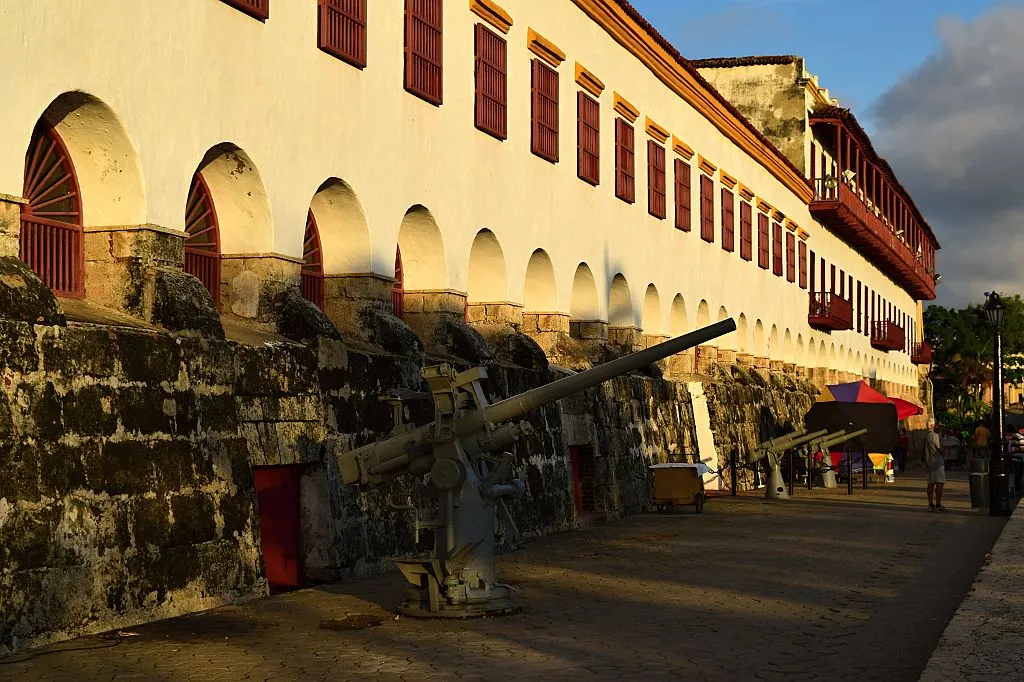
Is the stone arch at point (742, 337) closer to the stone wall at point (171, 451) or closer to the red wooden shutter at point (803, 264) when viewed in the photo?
the red wooden shutter at point (803, 264)

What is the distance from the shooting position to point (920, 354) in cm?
6706

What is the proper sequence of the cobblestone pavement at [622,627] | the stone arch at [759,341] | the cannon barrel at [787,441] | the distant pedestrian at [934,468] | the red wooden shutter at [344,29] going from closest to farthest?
1. the cobblestone pavement at [622,627]
2. the red wooden shutter at [344,29]
3. the distant pedestrian at [934,468]
4. the cannon barrel at [787,441]
5. the stone arch at [759,341]

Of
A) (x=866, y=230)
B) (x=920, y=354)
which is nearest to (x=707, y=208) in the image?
(x=866, y=230)

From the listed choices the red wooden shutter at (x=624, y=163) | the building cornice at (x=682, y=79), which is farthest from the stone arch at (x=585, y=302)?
the building cornice at (x=682, y=79)

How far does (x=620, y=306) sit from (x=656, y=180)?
3.02 m

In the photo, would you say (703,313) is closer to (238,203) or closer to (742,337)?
(742,337)

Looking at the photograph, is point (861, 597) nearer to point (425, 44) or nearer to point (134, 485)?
point (134, 485)

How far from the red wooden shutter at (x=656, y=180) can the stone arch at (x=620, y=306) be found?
78.3 inches

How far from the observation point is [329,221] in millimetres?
15531

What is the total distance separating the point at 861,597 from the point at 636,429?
12.0 meters

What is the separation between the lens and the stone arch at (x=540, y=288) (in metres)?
21.2

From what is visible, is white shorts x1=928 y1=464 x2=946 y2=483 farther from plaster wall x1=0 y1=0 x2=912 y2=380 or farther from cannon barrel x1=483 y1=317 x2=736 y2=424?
cannon barrel x1=483 y1=317 x2=736 y2=424

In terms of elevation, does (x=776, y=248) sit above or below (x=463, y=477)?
above

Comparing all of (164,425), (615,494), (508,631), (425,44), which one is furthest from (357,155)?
(615,494)
